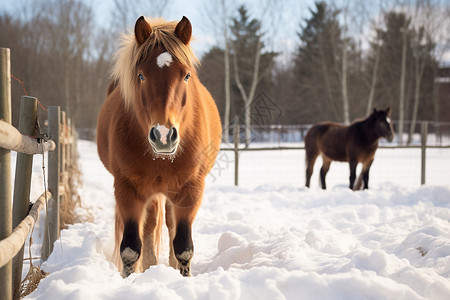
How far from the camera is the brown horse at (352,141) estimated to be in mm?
8270

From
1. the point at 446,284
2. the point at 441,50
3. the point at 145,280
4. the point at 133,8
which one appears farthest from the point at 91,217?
the point at 441,50

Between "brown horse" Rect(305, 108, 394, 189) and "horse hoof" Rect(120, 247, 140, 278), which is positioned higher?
"brown horse" Rect(305, 108, 394, 189)

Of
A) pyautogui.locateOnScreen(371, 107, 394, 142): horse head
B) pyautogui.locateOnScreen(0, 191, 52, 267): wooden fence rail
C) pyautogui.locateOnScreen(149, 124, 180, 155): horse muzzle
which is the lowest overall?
pyautogui.locateOnScreen(0, 191, 52, 267): wooden fence rail

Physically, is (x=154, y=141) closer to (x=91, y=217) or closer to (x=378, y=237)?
(x=378, y=237)

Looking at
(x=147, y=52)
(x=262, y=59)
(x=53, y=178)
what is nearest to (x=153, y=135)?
(x=147, y=52)

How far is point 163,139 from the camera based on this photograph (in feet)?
6.64

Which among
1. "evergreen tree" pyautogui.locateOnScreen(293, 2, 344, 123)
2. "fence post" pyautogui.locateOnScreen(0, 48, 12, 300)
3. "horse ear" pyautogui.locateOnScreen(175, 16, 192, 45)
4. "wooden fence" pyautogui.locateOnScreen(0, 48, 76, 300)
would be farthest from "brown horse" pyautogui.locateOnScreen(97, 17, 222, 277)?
"evergreen tree" pyautogui.locateOnScreen(293, 2, 344, 123)

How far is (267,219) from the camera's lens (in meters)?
5.05

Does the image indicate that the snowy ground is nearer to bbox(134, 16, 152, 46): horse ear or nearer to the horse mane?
the horse mane

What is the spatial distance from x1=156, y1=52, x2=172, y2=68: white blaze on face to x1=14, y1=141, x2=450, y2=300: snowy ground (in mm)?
Answer: 1267

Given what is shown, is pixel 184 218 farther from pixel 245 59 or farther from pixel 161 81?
pixel 245 59

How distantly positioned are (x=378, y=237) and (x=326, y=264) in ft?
5.52

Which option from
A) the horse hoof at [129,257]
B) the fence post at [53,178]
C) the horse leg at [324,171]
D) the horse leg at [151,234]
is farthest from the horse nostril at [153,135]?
the horse leg at [324,171]

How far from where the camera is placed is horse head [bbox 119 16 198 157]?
81.9 inches
